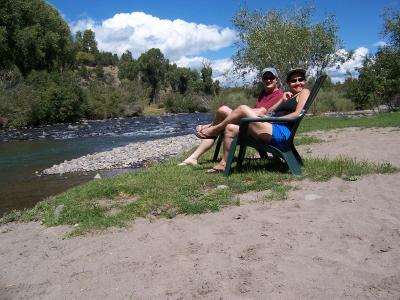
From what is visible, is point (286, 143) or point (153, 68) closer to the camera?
point (286, 143)

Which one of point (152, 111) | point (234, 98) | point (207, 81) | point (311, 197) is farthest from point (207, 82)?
point (311, 197)

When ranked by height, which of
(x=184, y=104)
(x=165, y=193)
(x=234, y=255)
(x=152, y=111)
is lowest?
(x=152, y=111)

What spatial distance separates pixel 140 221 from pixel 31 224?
5.58 feet

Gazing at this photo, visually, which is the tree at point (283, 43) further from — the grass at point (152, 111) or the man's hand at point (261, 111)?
the grass at point (152, 111)

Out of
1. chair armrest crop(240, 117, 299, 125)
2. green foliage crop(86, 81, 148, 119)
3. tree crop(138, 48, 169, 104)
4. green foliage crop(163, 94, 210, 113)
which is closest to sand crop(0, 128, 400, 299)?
chair armrest crop(240, 117, 299, 125)

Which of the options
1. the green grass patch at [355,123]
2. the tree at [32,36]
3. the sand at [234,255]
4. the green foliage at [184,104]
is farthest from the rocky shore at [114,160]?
the green foliage at [184,104]

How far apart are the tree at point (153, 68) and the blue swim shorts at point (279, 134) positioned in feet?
317

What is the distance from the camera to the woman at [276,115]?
6.35 metres

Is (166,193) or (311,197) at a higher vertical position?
(311,197)

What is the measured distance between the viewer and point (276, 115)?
6855mm

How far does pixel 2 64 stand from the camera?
59844 mm

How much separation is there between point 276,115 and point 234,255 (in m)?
3.57

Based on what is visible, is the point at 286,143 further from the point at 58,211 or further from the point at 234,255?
the point at 58,211

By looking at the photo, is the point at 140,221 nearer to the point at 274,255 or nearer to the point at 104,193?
the point at 104,193
